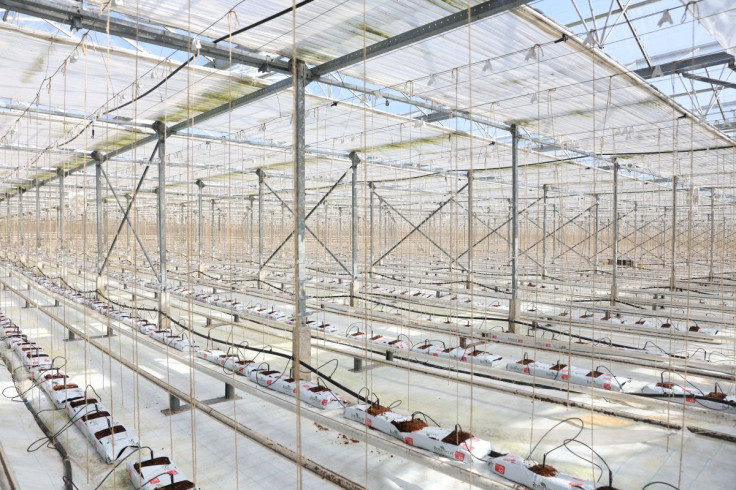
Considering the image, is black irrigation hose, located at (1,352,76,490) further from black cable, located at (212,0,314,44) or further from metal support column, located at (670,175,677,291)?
metal support column, located at (670,175,677,291)

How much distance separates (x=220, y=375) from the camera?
20.0ft

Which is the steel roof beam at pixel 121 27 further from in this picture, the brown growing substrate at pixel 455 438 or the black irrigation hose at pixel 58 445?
the brown growing substrate at pixel 455 438

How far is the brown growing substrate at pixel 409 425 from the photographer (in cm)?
519

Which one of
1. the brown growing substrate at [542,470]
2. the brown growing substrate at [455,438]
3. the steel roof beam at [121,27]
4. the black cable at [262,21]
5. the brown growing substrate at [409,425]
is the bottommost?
the brown growing substrate at [542,470]

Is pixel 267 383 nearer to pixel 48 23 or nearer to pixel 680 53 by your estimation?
pixel 48 23

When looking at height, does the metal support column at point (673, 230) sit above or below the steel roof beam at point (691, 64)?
below

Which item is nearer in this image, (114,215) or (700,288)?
(700,288)

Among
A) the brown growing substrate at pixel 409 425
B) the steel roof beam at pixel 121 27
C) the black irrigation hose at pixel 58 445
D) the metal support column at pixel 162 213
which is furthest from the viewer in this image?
the metal support column at pixel 162 213

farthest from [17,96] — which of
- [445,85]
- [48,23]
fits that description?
[445,85]

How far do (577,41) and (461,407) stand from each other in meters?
4.85

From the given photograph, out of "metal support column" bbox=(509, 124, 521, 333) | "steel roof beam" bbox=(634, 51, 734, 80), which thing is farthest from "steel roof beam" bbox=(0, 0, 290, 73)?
"metal support column" bbox=(509, 124, 521, 333)

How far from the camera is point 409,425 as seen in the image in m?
5.24

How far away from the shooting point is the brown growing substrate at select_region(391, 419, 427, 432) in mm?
5188

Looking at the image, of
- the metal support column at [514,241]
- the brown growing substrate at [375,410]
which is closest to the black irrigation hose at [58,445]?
the brown growing substrate at [375,410]
